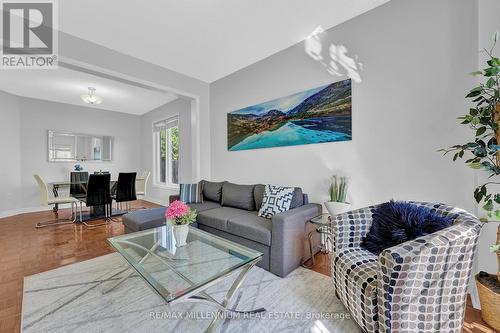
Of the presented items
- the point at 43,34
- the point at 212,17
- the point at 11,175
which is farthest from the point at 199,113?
the point at 11,175

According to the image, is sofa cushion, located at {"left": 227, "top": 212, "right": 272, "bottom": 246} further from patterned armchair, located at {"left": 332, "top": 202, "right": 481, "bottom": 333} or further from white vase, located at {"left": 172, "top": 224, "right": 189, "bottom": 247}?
patterned armchair, located at {"left": 332, "top": 202, "right": 481, "bottom": 333}

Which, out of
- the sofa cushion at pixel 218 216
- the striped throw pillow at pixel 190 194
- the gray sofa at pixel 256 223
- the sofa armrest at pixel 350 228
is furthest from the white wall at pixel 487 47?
the striped throw pillow at pixel 190 194

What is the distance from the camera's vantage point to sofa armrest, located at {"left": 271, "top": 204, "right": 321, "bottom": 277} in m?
2.02

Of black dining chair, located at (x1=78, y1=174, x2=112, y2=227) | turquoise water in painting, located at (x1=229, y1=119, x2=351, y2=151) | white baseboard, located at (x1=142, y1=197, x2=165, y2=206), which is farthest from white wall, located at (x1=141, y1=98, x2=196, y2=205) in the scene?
turquoise water in painting, located at (x1=229, y1=119, x2=351, y2=151)

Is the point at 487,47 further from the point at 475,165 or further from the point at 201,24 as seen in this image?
the point at 201,24

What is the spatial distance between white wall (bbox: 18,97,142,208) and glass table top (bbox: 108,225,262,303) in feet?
16.3

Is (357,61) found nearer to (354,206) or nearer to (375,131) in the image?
(375,131)

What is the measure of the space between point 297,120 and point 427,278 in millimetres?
2174

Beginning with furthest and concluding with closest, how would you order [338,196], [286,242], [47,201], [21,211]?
[21,211], [47,201], [338,196], [286,242]

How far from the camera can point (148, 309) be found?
5.25 ft

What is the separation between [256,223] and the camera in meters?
2.31

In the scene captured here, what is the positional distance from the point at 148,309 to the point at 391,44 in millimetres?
3295

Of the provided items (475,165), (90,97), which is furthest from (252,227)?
(90,97)

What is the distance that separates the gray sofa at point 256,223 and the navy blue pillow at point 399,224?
2.20ft
